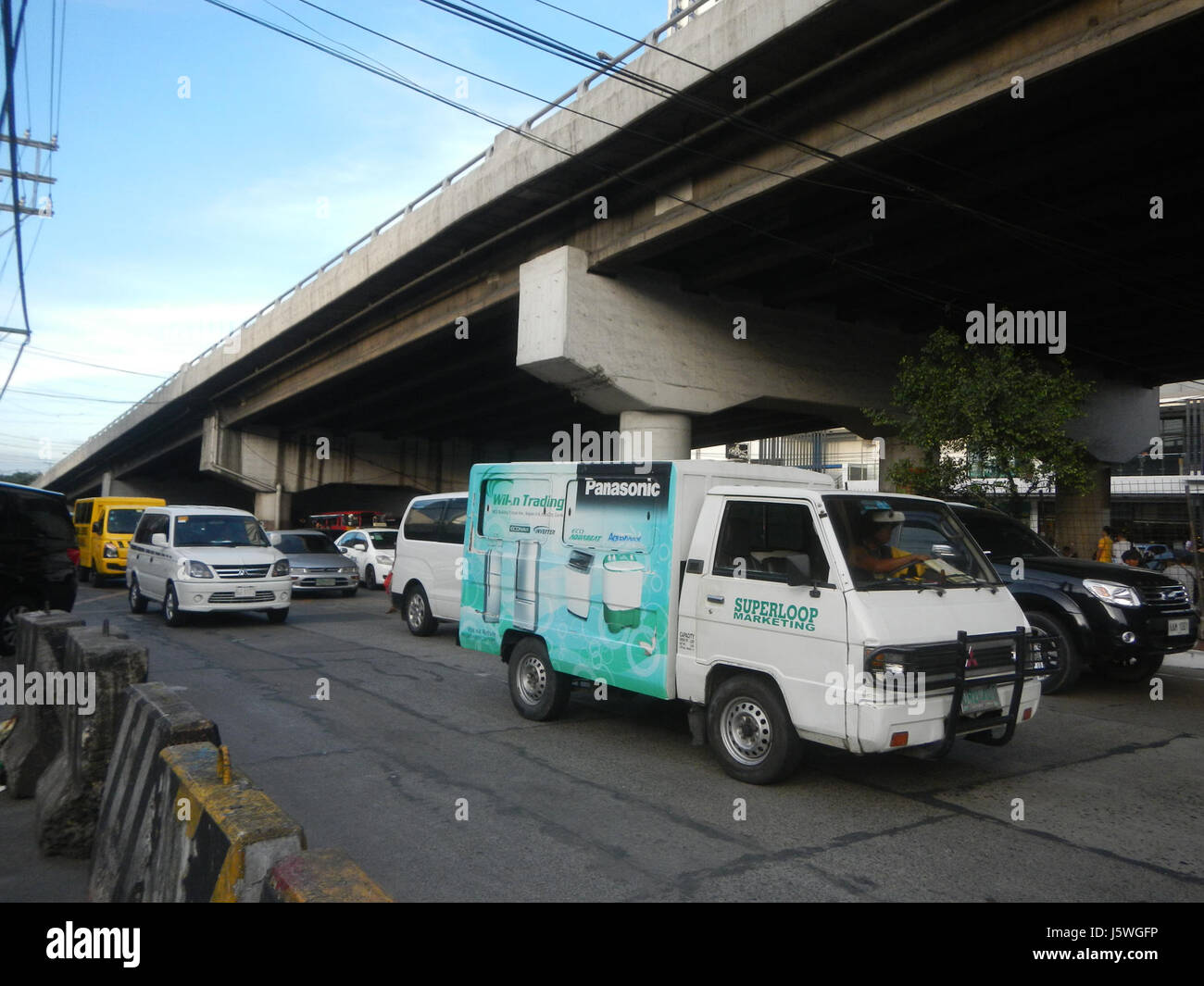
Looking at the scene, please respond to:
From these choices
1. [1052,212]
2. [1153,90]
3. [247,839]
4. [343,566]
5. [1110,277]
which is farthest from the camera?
[343,566]

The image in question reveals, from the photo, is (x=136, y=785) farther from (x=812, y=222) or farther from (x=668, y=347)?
(x=668, y=347)

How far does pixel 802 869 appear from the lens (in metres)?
4.64

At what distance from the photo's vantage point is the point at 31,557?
11.4 meters

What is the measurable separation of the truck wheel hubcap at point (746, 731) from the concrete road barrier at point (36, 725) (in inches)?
178

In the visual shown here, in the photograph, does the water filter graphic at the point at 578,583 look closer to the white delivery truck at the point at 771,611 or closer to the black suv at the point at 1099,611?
the white delivery truck at the point at 771,611

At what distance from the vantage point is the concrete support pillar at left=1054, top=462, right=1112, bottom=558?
25.9 meters

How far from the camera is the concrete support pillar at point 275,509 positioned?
40.5 metres

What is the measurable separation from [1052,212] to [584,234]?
25.4 ft

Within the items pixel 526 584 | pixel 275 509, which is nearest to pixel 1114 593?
pixel 526 584

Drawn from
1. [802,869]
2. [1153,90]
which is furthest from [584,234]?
[802,869]

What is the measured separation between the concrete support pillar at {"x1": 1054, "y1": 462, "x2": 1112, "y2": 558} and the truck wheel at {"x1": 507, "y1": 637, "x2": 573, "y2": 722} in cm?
2217

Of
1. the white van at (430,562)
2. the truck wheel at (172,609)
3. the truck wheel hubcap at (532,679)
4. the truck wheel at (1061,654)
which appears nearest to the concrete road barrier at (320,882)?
the truck wheel hubcap at (532,679)

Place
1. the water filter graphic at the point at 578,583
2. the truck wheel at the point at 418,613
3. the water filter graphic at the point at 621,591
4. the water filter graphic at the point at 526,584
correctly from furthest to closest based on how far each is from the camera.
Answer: the truck wheel at the point at 418,613
the water filter graphic at the point at 526,584
the water filter graphic at the point at 578,583
the water filter graphic at the point at 621,591
